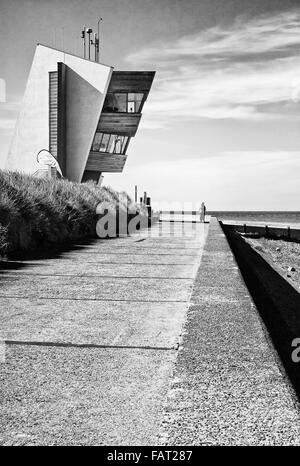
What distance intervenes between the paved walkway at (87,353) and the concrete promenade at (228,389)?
0.13 metres

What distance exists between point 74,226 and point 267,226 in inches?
936

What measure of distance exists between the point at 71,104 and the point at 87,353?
33.4 m

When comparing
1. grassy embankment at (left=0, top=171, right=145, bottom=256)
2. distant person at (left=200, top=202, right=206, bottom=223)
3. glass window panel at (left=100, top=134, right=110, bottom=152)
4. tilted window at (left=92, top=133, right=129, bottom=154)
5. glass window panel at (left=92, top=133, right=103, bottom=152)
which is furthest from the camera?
glass window panel at (left=100, top=134, right=110, bottom=152)

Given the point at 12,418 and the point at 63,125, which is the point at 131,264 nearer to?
the point at 12,418

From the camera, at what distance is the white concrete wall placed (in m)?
34.8

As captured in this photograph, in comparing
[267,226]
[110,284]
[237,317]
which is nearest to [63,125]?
[267,226]

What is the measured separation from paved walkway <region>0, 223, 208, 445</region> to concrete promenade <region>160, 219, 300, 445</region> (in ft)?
0.44

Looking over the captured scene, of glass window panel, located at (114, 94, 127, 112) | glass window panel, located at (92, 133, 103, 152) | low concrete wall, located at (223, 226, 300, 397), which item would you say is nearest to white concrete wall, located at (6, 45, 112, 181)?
glass window panel, located at (92, 133, 103, 152)

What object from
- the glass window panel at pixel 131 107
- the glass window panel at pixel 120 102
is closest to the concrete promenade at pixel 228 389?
the glass window panel at pixel 131 107

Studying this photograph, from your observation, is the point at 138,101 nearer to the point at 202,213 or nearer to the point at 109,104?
the point at 109,104

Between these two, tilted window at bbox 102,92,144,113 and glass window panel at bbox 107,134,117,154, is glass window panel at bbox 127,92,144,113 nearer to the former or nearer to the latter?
tilted window at bbox 102,92,144,113

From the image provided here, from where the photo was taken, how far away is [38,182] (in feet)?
51.5

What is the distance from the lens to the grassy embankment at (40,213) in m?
10.7
